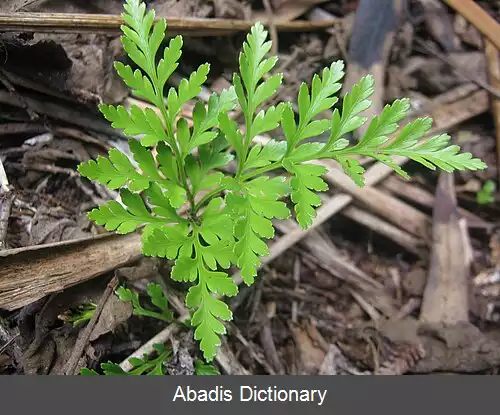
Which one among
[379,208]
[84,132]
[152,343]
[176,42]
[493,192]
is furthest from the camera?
[493,192]

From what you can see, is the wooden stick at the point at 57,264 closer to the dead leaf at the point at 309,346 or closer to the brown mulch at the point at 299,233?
the brown mulch at the point at 299,233

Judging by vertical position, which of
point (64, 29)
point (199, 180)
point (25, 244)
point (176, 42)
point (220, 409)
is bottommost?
point (220, 409)

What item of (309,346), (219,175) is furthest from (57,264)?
(309,346)

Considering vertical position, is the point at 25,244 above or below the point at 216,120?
below

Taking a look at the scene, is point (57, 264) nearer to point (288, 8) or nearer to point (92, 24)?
point (92, 24)

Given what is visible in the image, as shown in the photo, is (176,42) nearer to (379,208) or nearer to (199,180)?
(199,180)

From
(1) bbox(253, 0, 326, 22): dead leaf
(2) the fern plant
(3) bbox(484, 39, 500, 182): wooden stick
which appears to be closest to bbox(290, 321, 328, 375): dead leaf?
(2) the fern plant

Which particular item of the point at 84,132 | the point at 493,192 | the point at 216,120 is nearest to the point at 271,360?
the point at 216,120

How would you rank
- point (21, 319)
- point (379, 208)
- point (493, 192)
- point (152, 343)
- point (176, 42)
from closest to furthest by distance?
point (176, 42), point (21, 319), point (152, 343), point (379, 208), point (493, 192)
